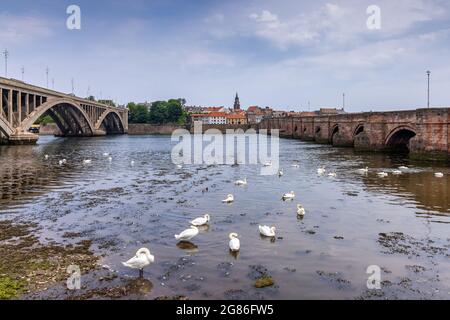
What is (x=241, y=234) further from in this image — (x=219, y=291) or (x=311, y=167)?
(x=311, y=167)

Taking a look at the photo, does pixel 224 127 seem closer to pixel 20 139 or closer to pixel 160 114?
pixel 160 114

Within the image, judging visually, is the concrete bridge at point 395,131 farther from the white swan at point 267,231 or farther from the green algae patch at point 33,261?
the green algae patch at point 33,261

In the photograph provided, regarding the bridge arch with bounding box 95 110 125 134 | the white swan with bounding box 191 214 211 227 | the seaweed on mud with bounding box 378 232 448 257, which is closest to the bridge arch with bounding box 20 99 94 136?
the bridge arch with bounding box 95 110 125 134

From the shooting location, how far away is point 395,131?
4266 centimetres

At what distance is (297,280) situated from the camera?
9.66 metres

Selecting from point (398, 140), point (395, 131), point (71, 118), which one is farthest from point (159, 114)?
point (395, 131)

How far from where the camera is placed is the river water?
31.3ft

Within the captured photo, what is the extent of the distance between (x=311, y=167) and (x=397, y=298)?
2553cm

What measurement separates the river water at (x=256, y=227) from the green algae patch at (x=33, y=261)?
461mm

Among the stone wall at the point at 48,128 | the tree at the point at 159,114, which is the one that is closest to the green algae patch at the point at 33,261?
the stone wall at the point at 48,128

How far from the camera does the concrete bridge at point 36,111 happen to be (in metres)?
63.1

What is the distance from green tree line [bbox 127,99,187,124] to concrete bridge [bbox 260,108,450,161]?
11567 centimetres

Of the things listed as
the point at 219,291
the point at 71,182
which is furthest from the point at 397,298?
the point at 71,182

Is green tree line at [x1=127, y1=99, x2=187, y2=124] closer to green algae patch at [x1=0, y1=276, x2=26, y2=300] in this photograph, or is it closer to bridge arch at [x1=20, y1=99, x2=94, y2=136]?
bridge arch at [x1=20, y1=99, x2=94, y2=136]
